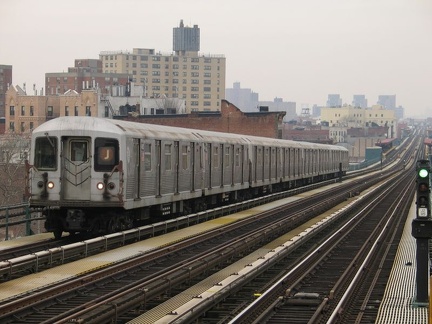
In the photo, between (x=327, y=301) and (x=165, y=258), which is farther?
(x=165, y=258)

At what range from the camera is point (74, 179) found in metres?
22.7

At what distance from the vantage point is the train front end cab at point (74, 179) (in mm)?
22484

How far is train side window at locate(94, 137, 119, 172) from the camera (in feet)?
74.0

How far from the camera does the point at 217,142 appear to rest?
3409 centimetres

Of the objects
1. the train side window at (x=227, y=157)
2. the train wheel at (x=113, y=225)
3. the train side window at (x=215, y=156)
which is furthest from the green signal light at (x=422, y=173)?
the train side window at (x=227, y=157)

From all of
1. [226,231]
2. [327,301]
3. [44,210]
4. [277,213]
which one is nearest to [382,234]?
[226,231]

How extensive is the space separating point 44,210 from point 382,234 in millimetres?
10836

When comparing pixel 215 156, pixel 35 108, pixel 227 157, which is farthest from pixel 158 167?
pixel 35 108

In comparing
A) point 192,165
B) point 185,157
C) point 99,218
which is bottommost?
point 99,218

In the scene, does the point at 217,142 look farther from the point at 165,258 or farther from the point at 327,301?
the point at 327,301

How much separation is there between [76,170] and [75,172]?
58mm

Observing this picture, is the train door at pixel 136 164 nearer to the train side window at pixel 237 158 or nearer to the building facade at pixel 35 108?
the train side window at pixel 237 158

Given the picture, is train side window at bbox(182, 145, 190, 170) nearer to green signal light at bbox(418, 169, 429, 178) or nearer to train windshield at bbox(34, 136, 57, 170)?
train windshield at bbox(34, 136, 57, 170)

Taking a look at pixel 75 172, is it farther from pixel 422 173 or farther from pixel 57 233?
pixel 422 173
